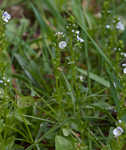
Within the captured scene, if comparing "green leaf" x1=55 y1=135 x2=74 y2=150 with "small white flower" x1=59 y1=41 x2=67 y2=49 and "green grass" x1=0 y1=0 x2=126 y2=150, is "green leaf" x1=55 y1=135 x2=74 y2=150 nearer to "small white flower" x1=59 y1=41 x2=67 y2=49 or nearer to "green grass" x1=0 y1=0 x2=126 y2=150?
"green grass" x1=0 y1=0 x2=126 y2=150

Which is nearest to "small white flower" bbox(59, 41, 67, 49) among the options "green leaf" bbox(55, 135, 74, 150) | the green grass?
the green grass

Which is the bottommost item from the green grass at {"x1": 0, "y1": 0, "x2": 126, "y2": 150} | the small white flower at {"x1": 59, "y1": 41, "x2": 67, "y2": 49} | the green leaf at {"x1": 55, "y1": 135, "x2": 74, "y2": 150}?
the green leaf at {"x1": 55, "y1": 135, "x2": 74, "y2": 150}

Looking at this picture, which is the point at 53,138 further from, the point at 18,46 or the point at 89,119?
the point at 18,46

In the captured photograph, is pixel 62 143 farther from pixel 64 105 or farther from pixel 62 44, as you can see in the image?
pixel 62 44

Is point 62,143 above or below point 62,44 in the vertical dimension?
below

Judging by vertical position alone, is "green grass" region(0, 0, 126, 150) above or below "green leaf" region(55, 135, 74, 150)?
above

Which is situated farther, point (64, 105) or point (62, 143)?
point (64, 105)

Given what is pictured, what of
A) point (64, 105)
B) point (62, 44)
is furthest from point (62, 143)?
point (62, 44)

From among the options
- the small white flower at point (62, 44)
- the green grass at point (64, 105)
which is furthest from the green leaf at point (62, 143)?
the small white flower at point (62, 44)

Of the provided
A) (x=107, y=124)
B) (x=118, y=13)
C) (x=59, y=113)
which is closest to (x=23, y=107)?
(x=59, y=113)
